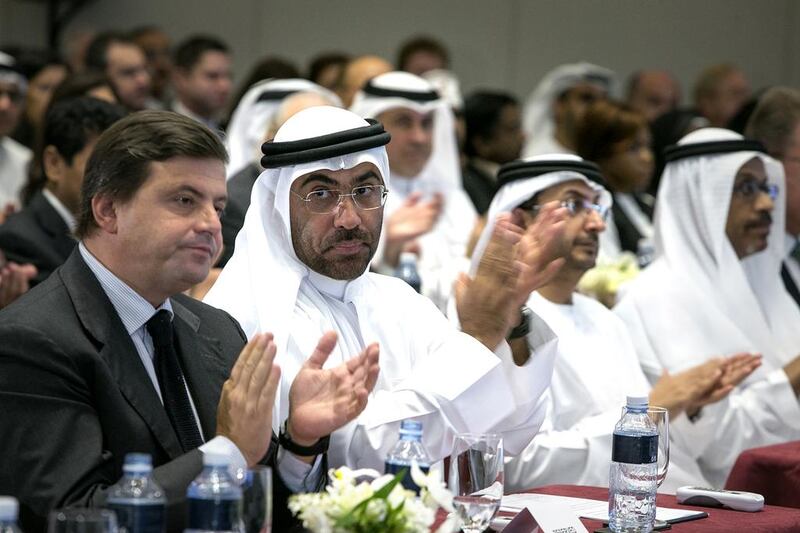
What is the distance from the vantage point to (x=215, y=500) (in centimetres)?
222

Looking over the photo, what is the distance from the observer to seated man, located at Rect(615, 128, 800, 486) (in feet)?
16.6

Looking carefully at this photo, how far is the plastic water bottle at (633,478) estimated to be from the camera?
299 centimetres

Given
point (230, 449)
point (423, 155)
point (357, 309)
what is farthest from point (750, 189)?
point (230, 449)

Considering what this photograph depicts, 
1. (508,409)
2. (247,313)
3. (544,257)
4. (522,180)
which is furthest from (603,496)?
(522,180)

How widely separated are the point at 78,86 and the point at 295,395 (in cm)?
351

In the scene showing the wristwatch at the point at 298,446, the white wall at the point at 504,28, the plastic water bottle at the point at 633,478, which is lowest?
the plastic water bottle at the point at 633,478

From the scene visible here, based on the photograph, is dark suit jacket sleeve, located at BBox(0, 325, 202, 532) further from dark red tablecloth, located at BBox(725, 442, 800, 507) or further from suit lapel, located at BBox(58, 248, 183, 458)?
dark red tablecloth, located at BBox(725, 442, 800, 507)

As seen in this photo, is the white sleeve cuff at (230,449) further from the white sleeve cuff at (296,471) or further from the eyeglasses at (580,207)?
the eyeglasses at (580,207)

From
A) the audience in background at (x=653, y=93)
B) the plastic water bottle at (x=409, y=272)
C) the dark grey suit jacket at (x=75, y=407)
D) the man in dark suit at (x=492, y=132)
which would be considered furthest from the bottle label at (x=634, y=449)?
the audience in background at (x=653, y=93)

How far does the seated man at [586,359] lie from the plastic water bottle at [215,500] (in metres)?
2.09

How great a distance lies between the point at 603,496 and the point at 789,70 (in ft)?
29.0

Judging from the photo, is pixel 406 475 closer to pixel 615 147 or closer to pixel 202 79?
pixel 615 147

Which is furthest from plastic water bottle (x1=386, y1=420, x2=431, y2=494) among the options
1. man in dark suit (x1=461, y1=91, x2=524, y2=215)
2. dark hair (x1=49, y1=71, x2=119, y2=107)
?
man in dark suit (x1=461, y1=91, x2=524, y2=215)

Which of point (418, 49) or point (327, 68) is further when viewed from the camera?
point (418, 49)
